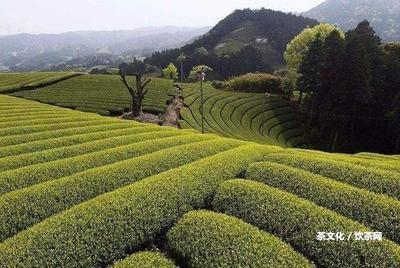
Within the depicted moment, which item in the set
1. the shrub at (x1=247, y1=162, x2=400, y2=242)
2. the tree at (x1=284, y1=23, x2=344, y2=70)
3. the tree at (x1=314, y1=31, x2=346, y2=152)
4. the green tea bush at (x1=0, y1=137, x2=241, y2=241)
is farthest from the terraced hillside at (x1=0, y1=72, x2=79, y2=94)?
the shrub at (x1=247, y1=162, x2=400, y2=242)

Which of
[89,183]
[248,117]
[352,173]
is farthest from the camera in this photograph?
[248,117]

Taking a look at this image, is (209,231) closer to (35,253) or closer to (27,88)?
(35,253)

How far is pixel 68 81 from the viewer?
69188mm

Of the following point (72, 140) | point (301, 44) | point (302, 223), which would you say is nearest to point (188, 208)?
point (302, 223)

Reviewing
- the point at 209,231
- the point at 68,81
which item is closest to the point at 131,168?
the point at 209,231

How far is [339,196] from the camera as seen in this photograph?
12.3 meters

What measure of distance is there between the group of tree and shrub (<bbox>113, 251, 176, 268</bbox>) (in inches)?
1789

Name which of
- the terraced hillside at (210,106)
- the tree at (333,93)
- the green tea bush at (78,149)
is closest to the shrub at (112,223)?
the green tea bush at (78,149)

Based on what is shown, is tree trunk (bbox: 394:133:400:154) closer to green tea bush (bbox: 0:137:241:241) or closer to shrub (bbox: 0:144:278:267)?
green tea bush (bbox: 0:137:241:241)

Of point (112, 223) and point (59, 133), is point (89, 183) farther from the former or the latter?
point (59, 133)

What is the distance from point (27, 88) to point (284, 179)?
185 ft

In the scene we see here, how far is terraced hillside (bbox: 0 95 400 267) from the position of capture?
952cm

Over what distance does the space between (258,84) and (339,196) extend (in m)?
70.1

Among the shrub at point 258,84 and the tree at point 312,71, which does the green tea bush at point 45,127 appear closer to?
the tree at point 312,71
